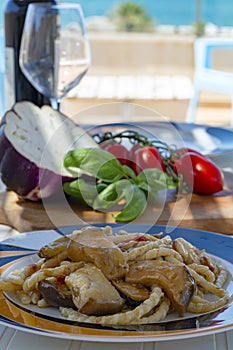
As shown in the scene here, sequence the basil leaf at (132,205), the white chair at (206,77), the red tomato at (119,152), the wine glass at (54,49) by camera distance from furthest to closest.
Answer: the white chair at (206,77) < the wine glass at (54,49) < the red tomato at (119,152) < the basil leaf at (132,205)

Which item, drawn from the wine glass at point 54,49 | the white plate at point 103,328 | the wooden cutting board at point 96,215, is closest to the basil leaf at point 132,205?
the wooden cutting board at point 96,215

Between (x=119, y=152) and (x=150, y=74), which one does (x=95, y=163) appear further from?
(x=150, y=74)

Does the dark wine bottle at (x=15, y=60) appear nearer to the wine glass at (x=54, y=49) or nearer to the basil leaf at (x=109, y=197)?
the wine glass at (x=54, y=49)

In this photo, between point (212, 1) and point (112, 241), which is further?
point (212, 1)

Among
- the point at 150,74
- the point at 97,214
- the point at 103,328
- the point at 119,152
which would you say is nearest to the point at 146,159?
the point at 119,152

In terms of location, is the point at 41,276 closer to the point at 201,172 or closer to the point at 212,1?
the point at 201,172

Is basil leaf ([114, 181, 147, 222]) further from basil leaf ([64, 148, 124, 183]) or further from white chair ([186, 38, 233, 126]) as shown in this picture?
white chair ([186, 38, 233, 126])

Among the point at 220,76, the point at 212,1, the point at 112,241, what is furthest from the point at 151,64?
the point at 212,1
